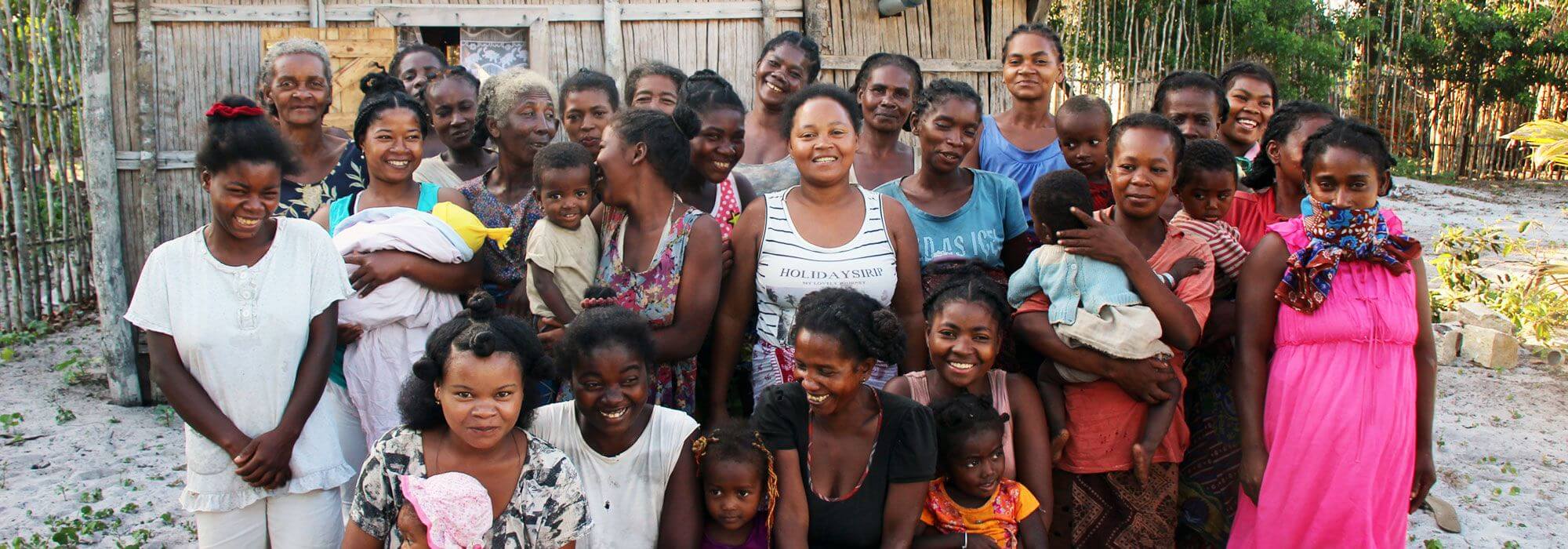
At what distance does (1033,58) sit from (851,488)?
2209 millimetres

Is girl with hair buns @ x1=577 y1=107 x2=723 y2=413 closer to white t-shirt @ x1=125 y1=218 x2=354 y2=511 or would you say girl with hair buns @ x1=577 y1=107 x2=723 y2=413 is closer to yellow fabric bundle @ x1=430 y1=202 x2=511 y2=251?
yellow fabric bundle @ x1=430 y1=202 x2=511 y2=251

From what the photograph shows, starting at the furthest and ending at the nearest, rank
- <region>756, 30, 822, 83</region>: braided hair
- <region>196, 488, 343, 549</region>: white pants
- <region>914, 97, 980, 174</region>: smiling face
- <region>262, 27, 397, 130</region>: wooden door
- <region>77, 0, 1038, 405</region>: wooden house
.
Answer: <region>262, 27, 397, 130</region>: wooden door, <region>77, 0, 1038, 405</region>: wooden house, <region>756, 30, 822, 83</region>: braided hair, <region>914, 97, 980, 174</region>: smiling face, <region>196, 488, 343, 549</region>: white pants

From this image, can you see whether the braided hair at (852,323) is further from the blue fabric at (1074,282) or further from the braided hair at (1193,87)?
the braided hair at (1193,87)

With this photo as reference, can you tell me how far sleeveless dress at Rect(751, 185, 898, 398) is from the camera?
3115 millimetres

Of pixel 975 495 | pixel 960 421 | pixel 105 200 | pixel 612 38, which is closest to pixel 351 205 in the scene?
pixel 960 421

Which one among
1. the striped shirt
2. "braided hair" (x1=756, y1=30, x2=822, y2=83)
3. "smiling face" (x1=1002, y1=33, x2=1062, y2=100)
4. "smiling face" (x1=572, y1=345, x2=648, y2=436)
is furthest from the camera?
"braided hair" (x1=756, y1=30, x2=822, y2=83)

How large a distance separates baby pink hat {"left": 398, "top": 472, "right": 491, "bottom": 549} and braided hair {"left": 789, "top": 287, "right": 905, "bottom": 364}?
917mm

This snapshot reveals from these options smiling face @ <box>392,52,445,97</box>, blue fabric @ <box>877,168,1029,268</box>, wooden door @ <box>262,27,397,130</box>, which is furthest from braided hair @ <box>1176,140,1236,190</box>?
wooden door @ <box>262,27,397,130</box>

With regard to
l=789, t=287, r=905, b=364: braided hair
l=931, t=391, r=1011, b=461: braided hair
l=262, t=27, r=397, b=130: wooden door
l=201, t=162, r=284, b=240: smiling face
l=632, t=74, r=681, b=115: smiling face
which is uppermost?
l=262, t=27, r=397, b=130: wooden door

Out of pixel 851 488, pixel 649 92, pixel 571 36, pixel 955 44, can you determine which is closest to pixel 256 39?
pixel 571 36

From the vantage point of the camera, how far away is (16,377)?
6305 millimetres

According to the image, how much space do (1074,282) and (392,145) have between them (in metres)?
2.18

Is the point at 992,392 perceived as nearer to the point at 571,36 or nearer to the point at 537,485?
the point at 537,485

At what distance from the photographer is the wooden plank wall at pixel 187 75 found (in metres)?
5.98
